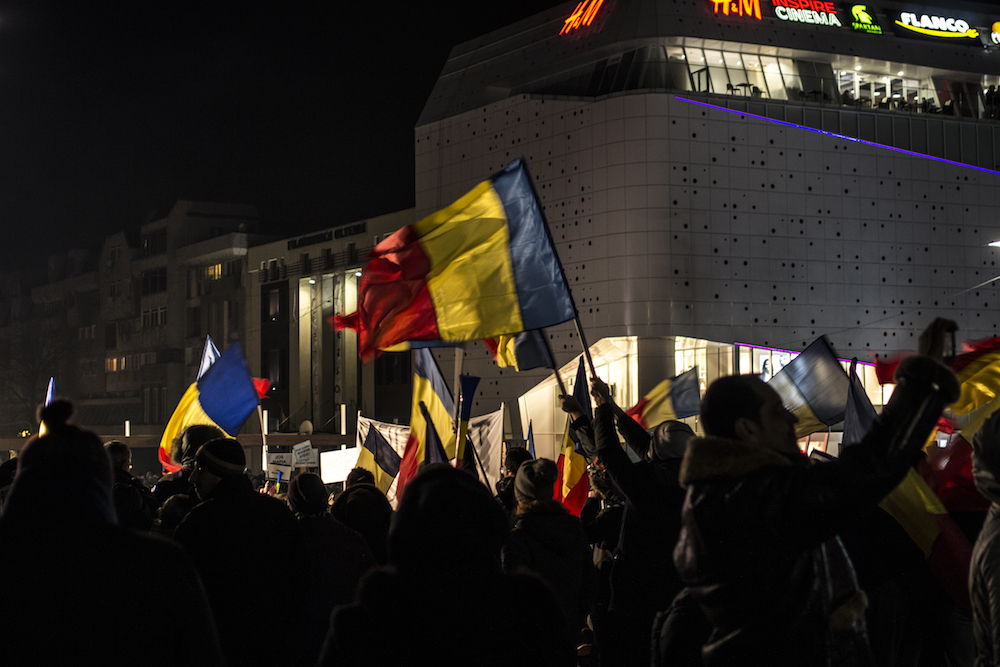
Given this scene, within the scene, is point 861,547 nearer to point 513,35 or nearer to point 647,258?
point 647,258

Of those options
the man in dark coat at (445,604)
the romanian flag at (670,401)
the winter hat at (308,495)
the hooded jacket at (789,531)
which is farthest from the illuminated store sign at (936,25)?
the man in dark coat at (445,604)

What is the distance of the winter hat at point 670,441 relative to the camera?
5.16 m

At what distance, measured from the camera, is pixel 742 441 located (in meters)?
3.31

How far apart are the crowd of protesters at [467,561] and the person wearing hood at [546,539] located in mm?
756

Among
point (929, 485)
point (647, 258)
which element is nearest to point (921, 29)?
point (647, 258)

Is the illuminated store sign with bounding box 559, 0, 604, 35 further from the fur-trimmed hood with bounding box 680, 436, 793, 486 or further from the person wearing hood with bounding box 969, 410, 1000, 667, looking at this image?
the fur-trimmed hood with bounding box 680, 436, 793, 486

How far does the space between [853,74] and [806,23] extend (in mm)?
2555

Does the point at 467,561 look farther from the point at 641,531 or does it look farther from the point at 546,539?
the point at 546,539

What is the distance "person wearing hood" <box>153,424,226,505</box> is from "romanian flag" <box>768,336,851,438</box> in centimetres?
734

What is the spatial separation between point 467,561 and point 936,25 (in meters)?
41.5

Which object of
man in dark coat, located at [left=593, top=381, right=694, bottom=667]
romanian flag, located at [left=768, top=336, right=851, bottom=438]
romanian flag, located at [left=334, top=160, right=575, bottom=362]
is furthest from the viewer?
romanian flag, located at [left=768, top=336, right=851, bottom=438]

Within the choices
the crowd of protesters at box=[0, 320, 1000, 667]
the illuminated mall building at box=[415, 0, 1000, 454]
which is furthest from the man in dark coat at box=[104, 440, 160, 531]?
the illuminated mall building at box=[415, 0, 1000, 454]

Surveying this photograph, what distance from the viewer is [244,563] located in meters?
4.55

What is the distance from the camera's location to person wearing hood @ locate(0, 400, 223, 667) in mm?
2455
